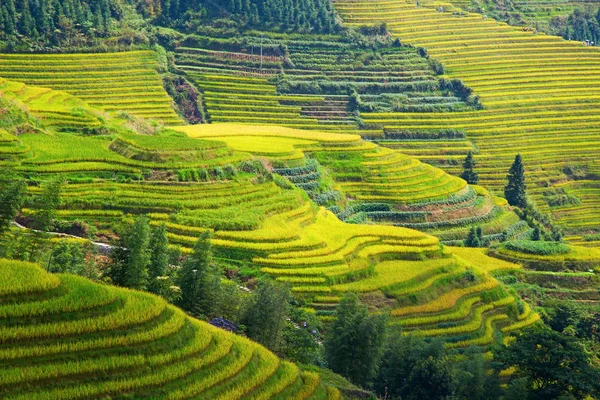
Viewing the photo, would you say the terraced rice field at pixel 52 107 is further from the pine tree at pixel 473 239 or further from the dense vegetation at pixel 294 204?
the pine tree at pixel 473 239

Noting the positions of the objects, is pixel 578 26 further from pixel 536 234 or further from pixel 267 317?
pixel 267 317

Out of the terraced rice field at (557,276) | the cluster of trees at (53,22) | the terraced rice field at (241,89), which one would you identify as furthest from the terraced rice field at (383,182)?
the cluster of trees at (53,22)

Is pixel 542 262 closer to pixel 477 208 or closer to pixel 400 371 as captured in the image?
pixel 477 208

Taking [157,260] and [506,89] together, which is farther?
[506,89]

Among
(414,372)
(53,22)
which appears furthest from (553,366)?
(53,22)

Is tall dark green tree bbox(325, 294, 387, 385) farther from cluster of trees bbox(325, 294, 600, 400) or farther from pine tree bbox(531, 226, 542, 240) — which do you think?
pine tree bbox(531, 226, 542, 240)

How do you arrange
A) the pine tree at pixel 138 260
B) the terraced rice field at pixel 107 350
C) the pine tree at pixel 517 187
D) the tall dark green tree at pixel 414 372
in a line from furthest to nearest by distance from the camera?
the pine tree at pixel 517 187
the tall dark green tree at pixel 414 372
the pine tree at pixel 138 260
the terraced rice field at pixel 107 350

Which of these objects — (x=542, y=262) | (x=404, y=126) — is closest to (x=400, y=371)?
(x=542, y=262)
